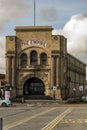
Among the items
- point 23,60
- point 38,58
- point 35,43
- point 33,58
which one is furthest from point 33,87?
point 35,43

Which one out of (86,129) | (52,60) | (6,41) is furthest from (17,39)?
(86,129)

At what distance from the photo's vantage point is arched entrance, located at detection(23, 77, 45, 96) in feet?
316

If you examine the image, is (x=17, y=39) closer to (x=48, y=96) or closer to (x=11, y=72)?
(x=11, y=72)

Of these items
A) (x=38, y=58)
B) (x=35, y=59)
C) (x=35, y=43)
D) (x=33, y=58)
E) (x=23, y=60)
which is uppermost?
(x=35, y=43)

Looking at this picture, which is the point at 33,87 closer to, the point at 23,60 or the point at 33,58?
the point at 23,60

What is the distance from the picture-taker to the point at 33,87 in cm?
9738

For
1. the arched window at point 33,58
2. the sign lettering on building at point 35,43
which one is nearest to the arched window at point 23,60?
Answer: the arched window at point 33,58

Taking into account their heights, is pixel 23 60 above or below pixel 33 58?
below

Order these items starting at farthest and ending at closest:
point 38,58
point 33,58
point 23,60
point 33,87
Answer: point 33,87 → point 23,60 → point 33,58 → point 38,58

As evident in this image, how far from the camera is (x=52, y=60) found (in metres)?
93.4

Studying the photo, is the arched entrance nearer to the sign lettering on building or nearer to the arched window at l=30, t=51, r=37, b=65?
the arched window at l=30, t=51, r=37, b=65

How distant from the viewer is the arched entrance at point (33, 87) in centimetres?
9631

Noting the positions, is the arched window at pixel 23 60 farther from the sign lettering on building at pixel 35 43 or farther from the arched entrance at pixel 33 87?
the arched entrance at pixel 33 87

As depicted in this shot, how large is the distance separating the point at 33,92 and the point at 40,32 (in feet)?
41.4
